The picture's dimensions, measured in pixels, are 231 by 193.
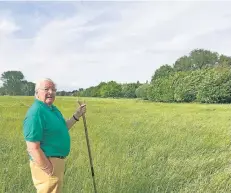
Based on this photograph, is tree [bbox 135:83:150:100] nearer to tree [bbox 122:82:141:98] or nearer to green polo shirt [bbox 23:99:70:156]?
tree [bbox 122:82:141:98]

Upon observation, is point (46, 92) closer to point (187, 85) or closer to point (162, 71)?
point (187, 85)

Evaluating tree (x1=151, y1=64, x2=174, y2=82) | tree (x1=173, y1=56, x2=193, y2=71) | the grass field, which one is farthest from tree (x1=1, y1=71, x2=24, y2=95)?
tree (x1=173, y1=56, x2=193, y2=71)

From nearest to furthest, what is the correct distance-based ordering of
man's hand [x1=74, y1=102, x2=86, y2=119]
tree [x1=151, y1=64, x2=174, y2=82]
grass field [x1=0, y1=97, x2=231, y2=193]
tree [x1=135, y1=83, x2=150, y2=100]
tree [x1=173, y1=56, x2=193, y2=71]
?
man's hand [x1=74, y1=102, x2=86, y2=119], grass field [x1=0, y1=97, x2=231, y2=193], tree [x1=135, y1=83, x2=150, y2=100], tree [x1=151, y1=64, x2=174, y2=82], tree [x1=173, y1=56, x2=193, y2=71]

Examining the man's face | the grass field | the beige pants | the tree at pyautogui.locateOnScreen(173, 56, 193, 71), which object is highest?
the tree at pyautogui.locateOnScreen(173, 56, 193, 71)

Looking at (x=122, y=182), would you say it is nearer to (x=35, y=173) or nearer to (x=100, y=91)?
(x=35, y=173)

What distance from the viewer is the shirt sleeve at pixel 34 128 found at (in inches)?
144

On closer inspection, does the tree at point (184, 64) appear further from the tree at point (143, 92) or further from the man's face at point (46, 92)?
the man's face at point (46, 92)

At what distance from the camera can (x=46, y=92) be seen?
12.7ft

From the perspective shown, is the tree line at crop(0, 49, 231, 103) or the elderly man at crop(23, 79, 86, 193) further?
the tree line at crop(0, 49, 231, 103)

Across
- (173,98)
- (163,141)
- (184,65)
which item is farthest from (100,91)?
(163,141)

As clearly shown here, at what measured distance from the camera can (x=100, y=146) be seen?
8469 mm

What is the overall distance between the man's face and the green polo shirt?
5 cm

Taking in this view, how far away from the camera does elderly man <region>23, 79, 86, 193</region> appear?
3695 millimetres

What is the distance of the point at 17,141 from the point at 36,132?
538cm
